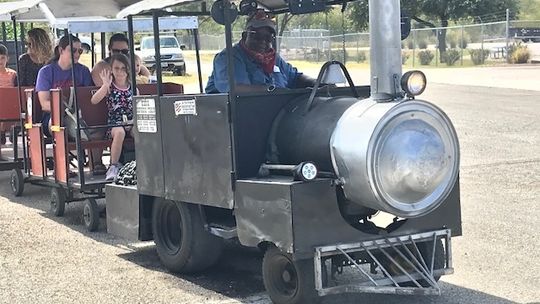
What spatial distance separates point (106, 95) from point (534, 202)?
14.3 ft

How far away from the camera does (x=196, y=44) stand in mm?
8875

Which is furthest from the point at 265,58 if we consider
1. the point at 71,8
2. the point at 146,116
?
the point at 71,8

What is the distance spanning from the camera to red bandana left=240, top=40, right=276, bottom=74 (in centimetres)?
617

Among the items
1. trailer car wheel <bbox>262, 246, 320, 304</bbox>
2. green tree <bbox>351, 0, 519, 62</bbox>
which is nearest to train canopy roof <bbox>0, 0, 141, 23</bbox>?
trailer car wheel <bbox>262, 246, 320, 304</bbox>

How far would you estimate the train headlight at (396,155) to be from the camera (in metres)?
4.84

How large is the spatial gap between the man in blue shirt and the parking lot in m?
1.38

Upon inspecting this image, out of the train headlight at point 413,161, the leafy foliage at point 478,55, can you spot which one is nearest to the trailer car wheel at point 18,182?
the train headlight at point 413,161

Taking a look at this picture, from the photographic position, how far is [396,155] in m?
4.86

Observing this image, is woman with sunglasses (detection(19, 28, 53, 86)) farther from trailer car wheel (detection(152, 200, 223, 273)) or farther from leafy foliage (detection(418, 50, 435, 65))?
leafy foliage (detection(418, 50, 435, 65))

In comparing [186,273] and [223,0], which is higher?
→ [223,0]

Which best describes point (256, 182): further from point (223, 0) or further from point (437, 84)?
point (437, 84)

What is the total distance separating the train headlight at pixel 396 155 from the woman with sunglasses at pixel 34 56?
271 inches

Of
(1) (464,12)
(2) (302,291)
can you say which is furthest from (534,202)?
(1) (464,12)

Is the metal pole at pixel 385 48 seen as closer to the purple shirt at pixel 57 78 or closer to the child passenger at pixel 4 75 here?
the purple shirt at pixel 57 78
